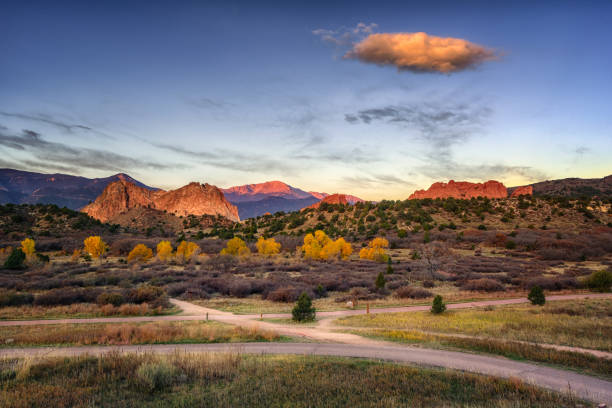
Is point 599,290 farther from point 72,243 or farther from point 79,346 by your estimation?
point 72,243

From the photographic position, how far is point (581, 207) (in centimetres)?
8488

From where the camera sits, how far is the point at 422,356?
13.6 metres

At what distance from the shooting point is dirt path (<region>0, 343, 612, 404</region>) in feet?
33.8

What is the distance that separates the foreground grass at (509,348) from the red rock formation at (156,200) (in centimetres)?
15795

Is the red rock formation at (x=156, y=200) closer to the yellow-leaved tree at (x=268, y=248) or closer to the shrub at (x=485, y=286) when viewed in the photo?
the yellow-leaved tree at (x=268, y=248)

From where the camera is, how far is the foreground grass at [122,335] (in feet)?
51.8

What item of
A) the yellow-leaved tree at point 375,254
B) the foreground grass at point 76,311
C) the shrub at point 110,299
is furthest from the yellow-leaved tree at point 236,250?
the foreground grass at point 76,311

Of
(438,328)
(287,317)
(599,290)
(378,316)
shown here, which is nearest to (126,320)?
(287,317)

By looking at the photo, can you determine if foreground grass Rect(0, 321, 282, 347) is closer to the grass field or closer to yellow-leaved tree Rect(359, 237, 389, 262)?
the grass field

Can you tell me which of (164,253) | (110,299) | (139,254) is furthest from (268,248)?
(110,299)

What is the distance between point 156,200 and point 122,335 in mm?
173366

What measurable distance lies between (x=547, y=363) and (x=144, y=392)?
47.3 ft

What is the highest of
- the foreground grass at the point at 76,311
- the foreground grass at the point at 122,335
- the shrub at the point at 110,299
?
the foreground grass at the point at 122,335

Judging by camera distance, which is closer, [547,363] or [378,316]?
[547,363]
